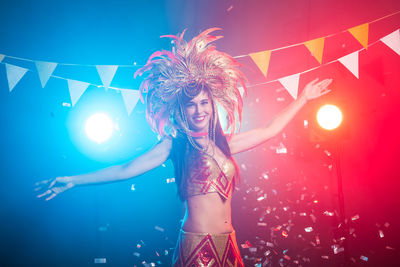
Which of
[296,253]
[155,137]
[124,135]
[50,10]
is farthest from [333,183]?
[50,10]

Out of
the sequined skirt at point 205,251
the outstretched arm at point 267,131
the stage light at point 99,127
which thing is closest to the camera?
the sequined skirt at point 205,251

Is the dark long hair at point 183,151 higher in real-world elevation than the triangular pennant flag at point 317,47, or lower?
lower

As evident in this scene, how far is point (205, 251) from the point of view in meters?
2.31

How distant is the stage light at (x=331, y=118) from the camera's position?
308 cm

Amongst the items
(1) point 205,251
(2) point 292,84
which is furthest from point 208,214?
(2) point 292,84

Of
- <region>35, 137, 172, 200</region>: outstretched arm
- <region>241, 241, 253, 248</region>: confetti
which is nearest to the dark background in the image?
<region>241, 241, 253, 248</region>: confetti

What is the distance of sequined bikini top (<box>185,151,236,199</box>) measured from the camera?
8.27 feet

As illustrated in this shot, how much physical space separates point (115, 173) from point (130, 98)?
0.94m

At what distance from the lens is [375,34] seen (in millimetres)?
3074

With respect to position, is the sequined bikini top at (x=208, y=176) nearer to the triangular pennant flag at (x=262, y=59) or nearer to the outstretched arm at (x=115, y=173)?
the outstretched arm at (x=115, y=173)

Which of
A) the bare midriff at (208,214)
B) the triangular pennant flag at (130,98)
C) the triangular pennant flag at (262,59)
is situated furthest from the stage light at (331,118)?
the triangular pennant flag at (130,98)

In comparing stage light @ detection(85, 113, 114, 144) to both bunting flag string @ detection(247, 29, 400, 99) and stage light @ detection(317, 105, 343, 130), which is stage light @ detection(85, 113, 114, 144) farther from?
bunting flag string @ detection(247, 29, 400, 99)

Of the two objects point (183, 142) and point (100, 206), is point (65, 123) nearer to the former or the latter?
point (100, 206)

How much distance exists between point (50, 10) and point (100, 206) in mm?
2320
